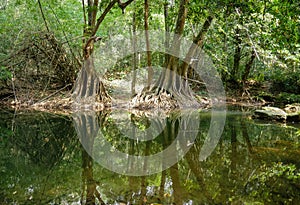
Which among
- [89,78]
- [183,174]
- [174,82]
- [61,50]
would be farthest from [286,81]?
[183,174]

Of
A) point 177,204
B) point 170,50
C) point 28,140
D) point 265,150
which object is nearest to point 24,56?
point 170,50

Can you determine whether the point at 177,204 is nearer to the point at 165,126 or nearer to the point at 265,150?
the point at 265,150

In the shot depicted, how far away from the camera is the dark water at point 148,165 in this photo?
7.88 ft

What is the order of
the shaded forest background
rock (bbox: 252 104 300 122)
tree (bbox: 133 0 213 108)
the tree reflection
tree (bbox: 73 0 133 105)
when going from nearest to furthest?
the tree reflection
rock (bbox: 252 104 300 122)
the shaded forest background
tree (bbox: 73 0 133 105)
tree (bbox: 133 0 213 108)

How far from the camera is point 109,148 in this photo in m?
4.14

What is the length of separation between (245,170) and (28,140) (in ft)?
10.1

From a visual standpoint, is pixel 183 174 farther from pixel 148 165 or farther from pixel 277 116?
pixel 277 116

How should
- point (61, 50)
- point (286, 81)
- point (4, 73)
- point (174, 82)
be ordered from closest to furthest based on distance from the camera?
point (4, 73), point (174, 82), point (61, 50), point (286, 81)

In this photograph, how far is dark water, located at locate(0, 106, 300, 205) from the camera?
2402 mm

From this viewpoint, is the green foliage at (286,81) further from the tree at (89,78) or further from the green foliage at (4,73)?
the green foliage at (4,73)

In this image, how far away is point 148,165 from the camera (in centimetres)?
329

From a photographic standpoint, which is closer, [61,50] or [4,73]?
[4,73]

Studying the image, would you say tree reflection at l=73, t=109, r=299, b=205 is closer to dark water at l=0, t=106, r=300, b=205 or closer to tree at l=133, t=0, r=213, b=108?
dark water at l=0, t=106, r=300, b=205

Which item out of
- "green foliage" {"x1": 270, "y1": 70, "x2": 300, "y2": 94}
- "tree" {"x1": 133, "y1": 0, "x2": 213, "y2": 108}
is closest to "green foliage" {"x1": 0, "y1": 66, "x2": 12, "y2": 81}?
"tree" {"x1": 133, "y1": 0, "x2": 213, "y2": 108}
